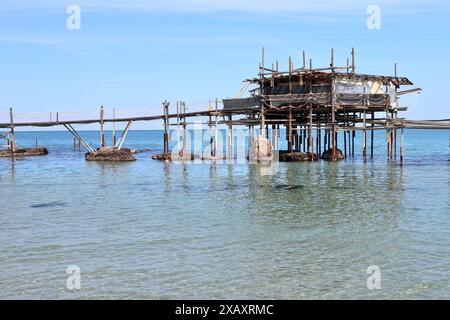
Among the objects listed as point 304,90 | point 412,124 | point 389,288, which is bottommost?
point 389,288

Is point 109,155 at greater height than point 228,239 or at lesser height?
greater

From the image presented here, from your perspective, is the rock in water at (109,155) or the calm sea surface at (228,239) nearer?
the calm sea surface at (228,239)

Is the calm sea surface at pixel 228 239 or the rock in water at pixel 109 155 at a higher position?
the rock in water at pixel 109 155

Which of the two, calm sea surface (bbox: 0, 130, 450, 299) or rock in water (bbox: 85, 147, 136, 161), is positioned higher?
rock in water (bbox: 85, 147, 136, 161)

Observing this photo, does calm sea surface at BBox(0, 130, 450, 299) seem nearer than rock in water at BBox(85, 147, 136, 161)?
Yes

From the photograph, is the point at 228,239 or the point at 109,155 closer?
the point at 228,239

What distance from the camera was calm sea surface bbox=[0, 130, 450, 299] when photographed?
1194 cm

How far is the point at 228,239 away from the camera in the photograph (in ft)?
53.5

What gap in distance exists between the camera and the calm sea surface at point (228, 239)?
39.2 ft

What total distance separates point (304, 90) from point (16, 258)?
1317 inches
